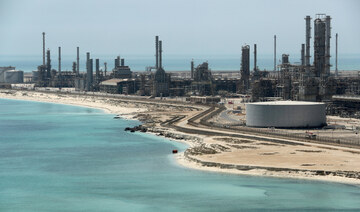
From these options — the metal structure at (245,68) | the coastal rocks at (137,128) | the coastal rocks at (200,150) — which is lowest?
the coastal rocks at (200,150)

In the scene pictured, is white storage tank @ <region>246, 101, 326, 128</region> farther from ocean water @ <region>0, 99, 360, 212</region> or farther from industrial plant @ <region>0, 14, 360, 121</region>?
ocean water @ <region>0, 99, 360, 212</region>

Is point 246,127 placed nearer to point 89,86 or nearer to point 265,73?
point 265,73

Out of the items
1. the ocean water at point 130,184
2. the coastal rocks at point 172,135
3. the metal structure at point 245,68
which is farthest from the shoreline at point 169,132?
the metal structure at point 245,68

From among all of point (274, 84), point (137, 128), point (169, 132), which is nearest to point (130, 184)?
point (169, 132)

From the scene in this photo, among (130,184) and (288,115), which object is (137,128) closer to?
(288,115)

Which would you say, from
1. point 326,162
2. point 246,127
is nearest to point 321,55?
point 246,127

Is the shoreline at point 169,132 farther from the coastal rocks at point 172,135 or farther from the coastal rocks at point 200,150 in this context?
the coastal rocks at point 200,150

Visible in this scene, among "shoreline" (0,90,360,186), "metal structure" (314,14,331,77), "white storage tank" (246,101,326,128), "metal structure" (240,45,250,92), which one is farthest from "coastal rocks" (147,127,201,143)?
"metal structure" (240,45,250,92)
